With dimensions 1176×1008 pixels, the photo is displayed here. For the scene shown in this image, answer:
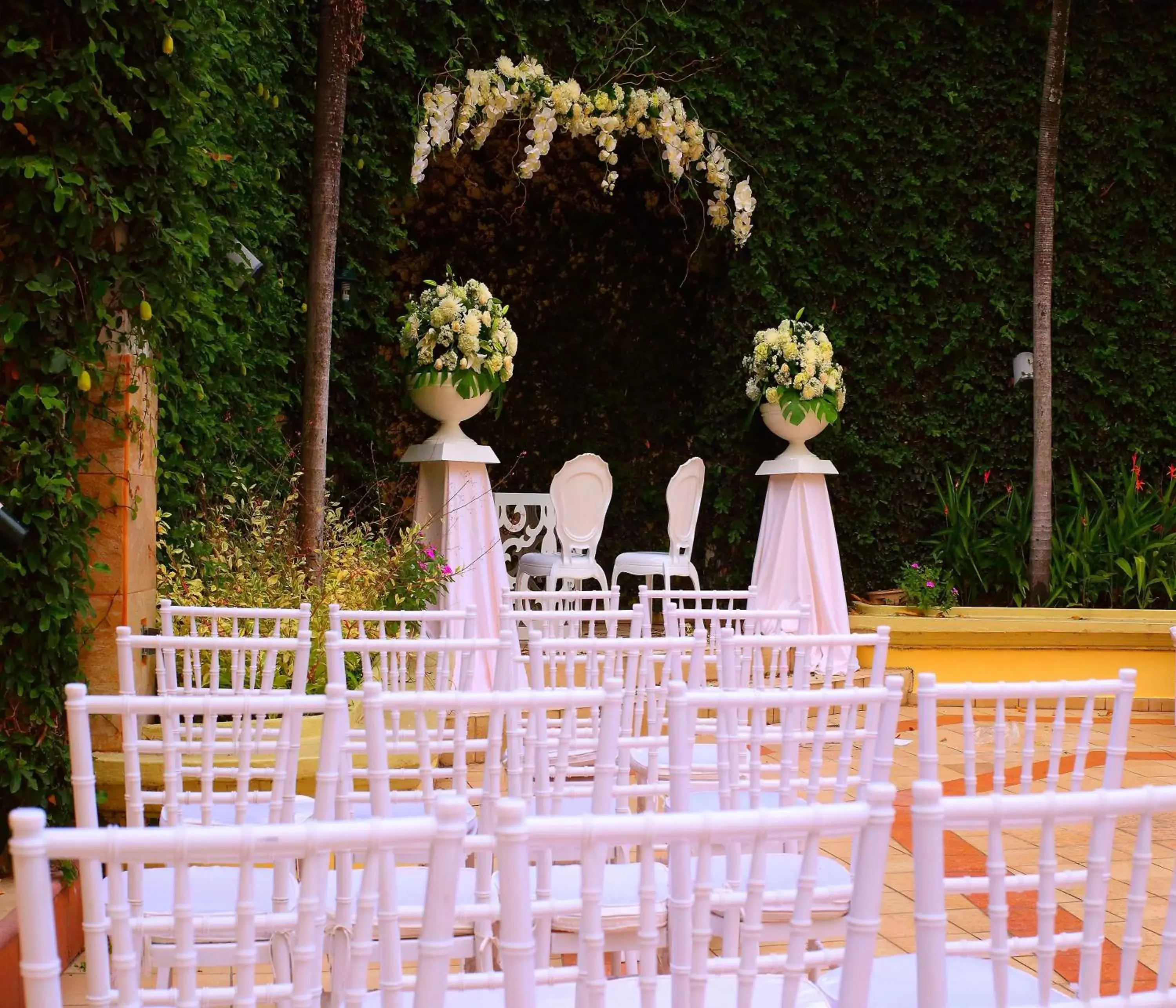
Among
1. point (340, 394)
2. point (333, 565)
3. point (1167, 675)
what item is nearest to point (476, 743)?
point (333, 565)

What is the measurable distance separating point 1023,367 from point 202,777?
630 cm

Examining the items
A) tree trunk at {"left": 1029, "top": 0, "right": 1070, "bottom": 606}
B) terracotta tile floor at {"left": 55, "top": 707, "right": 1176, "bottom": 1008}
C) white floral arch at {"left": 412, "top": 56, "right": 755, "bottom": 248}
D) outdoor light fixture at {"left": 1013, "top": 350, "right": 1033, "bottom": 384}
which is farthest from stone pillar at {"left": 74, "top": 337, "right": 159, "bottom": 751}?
outdoor light fixture at {"left": 1013, "top": 350, "right": 1033, "bottom": 384}

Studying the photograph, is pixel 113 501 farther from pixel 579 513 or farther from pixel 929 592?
pixel 929 592

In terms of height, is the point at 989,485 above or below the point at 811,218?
below

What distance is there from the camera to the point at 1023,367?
713cm

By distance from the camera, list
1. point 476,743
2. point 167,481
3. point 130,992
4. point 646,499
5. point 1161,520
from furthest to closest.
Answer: point 646,499 < point 1161,520 < point 167,481 < point 476,743 < point 130,992

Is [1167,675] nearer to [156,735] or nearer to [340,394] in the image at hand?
[340,394]

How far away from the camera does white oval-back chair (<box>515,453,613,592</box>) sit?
605cm

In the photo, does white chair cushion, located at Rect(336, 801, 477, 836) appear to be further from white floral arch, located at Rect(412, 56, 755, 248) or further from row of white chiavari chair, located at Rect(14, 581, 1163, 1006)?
white floral arch, located at Rect(412, 56, 755, 248)

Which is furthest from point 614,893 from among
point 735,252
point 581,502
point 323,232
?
point 735,252

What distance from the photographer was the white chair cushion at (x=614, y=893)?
1990mm

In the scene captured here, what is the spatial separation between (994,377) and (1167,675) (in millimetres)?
2016

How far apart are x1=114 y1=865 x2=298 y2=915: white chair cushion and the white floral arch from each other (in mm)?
4513

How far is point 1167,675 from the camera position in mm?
6301
